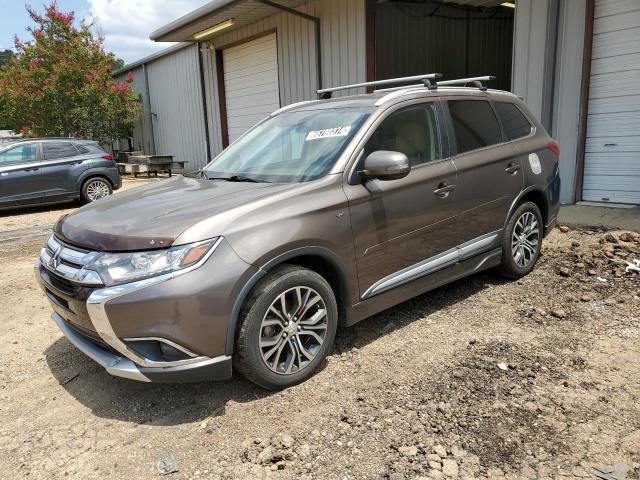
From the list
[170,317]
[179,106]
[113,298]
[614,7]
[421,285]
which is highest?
[614,7]

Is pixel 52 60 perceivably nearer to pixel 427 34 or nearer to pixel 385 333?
pixel 427 34

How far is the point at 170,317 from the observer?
275 centimetres

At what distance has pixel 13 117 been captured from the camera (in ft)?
64.7

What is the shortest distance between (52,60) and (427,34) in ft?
43.3

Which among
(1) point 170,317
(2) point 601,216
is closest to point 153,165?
(2) point 601,216

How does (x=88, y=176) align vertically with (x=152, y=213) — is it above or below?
below

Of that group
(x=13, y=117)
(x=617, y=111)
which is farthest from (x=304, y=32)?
(x=13, y=117)

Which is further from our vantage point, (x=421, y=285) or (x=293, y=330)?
(x=421, y=285)

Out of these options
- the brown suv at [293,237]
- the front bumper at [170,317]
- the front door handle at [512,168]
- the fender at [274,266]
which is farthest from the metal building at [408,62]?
the front bumper at [170,317]

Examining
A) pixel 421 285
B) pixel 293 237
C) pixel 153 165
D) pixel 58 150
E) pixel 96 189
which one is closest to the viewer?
pixel 293 237

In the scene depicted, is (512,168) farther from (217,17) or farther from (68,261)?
(217,17)

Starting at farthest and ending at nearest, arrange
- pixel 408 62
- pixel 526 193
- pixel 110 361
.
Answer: pixel 408 62 < pixel 526 193 < pixel 110 361

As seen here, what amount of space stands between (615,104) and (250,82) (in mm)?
9674

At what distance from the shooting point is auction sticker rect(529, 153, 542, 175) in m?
5.01
